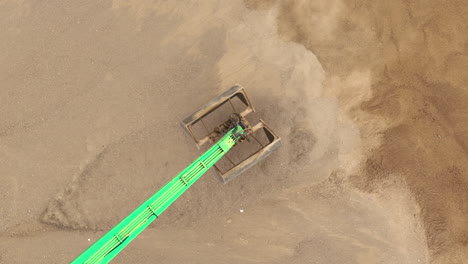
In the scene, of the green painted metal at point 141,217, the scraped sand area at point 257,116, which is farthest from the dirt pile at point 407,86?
the green painted metal at point 141,217

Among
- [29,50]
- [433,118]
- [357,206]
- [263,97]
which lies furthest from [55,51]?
[433,118]

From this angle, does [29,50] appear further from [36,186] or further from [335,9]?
[335,9]

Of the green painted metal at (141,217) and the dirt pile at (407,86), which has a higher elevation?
the green painted metal at (141,217)

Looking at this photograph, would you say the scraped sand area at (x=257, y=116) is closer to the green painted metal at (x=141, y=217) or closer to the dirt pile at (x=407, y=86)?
the dirt pile at (x=407, y=86)

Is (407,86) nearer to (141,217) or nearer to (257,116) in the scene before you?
(257,116)

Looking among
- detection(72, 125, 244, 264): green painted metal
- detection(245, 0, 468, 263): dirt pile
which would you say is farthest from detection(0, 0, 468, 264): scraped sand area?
detection(72, 125, 244, 264): green painted metal
